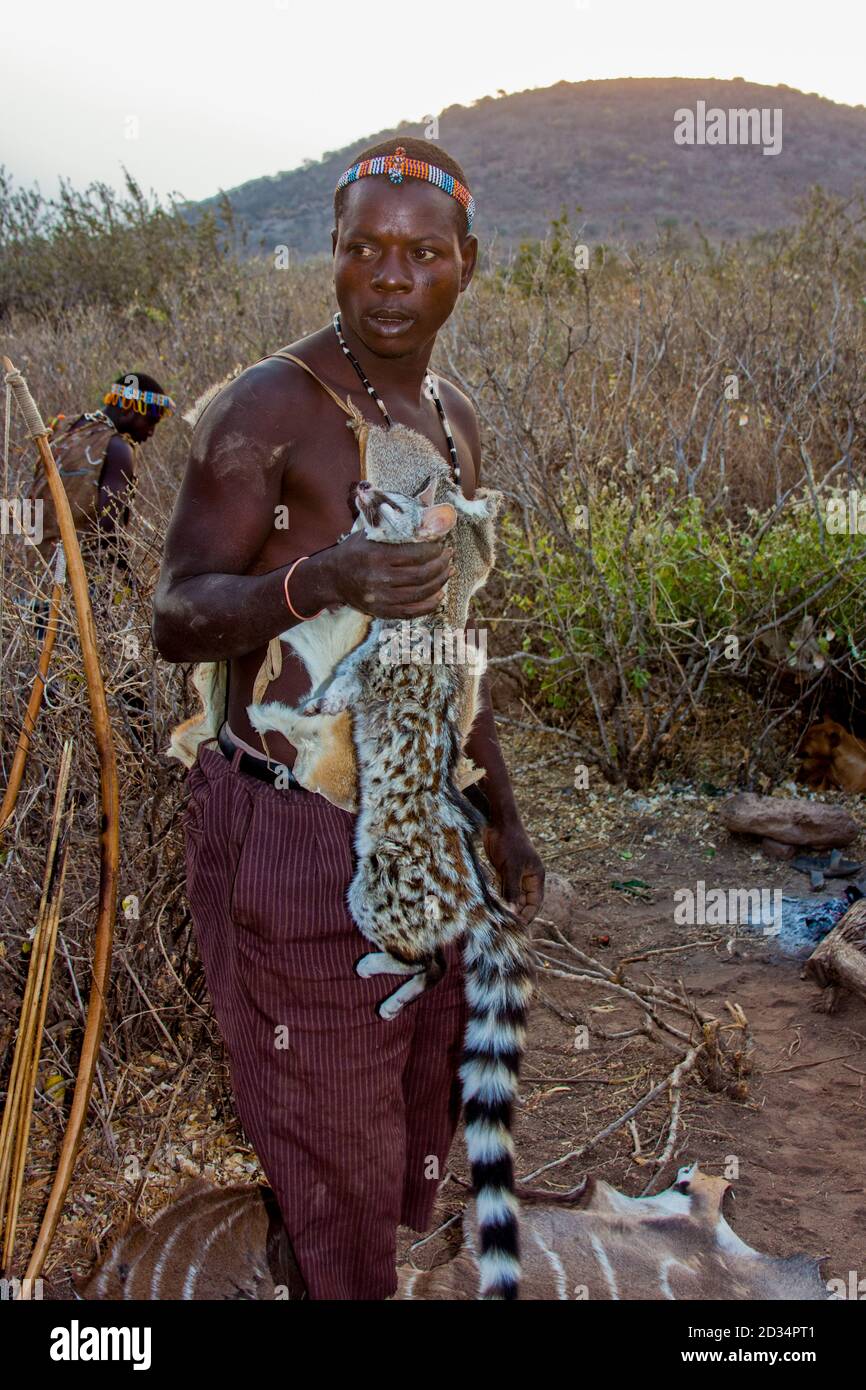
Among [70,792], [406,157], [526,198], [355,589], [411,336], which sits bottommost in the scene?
[70,792]

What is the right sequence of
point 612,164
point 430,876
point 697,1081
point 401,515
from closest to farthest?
point 401,515 → point 430,876 → point 697,1081 → point 612,164

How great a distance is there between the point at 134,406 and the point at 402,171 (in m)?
4.26

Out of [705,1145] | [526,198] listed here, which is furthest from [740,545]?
[526,198]

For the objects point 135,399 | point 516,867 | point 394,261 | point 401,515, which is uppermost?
point 135,399

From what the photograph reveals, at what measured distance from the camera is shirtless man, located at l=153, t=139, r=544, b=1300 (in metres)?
1.74

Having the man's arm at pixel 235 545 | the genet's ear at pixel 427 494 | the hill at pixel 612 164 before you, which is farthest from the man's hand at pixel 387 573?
the hill at pixel 612 164

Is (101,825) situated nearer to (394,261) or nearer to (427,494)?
(427,494)

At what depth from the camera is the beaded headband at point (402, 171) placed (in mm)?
1883

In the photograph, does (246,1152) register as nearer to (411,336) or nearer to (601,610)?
(411,336)

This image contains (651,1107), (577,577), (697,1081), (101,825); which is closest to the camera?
(101,825)

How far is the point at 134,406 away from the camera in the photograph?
19.0 ft

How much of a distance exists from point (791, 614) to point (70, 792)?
352 cm

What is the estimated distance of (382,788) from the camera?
183 cm

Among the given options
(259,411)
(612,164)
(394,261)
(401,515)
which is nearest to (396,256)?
(394,261)
